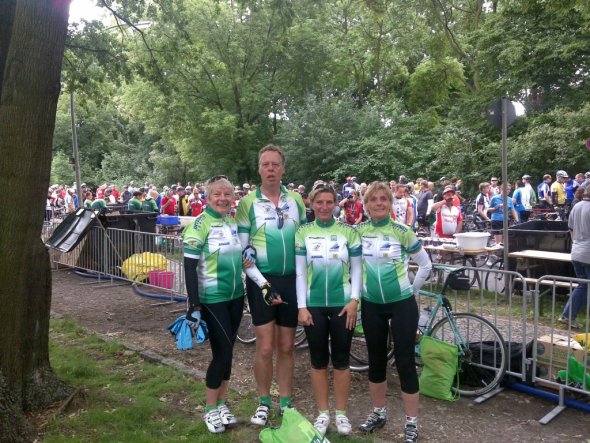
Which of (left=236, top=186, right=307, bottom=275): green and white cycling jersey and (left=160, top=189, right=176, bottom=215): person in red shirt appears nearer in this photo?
(left=236, top=186, right=307, bottom=275): green and white cycling jersey

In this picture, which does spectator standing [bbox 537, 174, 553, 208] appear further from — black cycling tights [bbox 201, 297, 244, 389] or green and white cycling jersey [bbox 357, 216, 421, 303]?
black cycling tights [bbox 201, 297, 244, 389]

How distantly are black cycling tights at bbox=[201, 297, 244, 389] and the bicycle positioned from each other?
2065 mm

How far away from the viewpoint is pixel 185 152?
35.8 meters

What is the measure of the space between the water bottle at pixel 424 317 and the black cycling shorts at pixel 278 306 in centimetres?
171

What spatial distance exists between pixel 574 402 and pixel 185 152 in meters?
33.0

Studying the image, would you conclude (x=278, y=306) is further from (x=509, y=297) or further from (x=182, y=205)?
(x=182, y=205)

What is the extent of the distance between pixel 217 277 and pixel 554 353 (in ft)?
10.1

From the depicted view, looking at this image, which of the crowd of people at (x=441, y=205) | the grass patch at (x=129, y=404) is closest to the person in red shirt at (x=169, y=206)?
the crowd of people at (x=441, y=205)

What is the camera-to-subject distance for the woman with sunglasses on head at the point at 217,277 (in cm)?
415

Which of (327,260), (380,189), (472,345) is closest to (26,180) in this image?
(327,260)

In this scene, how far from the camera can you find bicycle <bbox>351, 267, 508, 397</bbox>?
5.07 metres

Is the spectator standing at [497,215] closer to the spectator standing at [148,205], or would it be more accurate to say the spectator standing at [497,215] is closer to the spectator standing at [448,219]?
the spectator standing at [448,219]

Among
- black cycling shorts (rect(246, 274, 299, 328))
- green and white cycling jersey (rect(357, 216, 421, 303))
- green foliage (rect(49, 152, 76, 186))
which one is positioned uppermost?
green foliage (rect(49, 152, 76, 186))

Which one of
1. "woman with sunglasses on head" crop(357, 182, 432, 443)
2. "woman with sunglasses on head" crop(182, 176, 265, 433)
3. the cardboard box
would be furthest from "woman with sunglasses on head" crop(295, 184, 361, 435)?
the cardboard box
